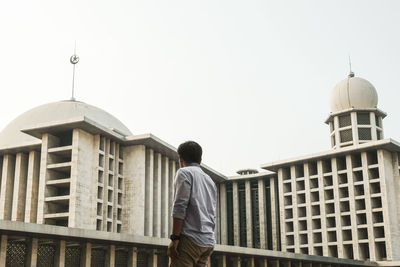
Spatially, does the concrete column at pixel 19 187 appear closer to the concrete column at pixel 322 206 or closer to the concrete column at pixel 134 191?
the concrete column at pixel 134 191

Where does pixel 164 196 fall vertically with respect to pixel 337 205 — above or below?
above

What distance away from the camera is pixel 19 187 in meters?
44.9

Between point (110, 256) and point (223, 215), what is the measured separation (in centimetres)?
3429

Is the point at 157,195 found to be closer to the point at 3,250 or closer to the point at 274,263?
the point at 274,263

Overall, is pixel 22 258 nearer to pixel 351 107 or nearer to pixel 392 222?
pixel 392 222

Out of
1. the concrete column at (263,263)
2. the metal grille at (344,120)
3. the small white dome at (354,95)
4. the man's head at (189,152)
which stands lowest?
the concrete column at (263,263)

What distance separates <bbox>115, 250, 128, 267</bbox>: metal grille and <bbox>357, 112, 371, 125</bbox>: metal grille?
34.6m

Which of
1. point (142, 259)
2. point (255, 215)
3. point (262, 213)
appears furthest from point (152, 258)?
point (255, 215)

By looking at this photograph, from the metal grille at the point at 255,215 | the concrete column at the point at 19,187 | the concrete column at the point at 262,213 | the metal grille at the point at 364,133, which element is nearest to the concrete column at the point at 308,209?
the concrete column at the point at 262,213

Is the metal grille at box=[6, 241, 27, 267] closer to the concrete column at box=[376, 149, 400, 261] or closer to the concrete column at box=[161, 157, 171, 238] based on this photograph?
the concrete column at box=[161, 157, 171, 238]

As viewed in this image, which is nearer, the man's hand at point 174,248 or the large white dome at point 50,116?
the man's hand at point 174,248

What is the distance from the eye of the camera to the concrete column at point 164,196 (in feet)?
157

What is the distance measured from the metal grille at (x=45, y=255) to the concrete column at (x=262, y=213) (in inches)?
1373

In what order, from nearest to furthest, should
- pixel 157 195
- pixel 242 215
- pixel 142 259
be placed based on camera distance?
pixel 142 259 < pixel 157 195 < pixel 242 215
